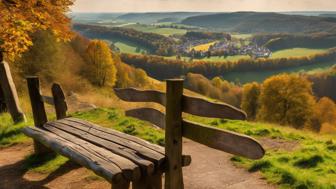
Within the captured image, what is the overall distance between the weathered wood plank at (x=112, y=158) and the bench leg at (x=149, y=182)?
1.47ft

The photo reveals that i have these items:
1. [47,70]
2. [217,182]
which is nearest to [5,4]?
[217,182]

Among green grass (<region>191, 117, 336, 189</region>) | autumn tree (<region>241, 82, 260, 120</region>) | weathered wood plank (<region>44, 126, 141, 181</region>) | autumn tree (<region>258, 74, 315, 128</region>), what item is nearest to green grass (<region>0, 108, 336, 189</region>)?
green grass (<region>191, 117, 336, 189</region>)

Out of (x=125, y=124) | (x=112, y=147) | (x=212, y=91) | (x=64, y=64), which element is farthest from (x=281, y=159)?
(x=212, y=91)

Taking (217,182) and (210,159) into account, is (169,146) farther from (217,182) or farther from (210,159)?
(210,159)

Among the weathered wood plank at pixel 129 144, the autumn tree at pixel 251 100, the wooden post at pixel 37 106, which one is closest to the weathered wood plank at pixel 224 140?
the weathered wood plank at pixel 129 144

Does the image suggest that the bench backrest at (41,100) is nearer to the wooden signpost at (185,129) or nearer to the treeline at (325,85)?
the wooden signpost at (185,129)

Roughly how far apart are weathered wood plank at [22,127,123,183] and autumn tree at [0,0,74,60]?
15.7 ft

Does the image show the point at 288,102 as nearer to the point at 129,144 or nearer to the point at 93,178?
the point at 93,178

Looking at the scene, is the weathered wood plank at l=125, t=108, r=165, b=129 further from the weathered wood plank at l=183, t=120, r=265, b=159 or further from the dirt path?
the dirt path

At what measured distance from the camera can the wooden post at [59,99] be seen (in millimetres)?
9523

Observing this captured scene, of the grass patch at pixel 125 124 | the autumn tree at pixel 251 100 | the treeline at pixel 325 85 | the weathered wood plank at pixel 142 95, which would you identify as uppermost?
the weathered wood plank at pixel 142 95

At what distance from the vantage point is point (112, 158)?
19.5 feet

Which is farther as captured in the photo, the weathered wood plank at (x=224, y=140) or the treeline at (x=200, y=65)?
the treeline at (x=200, y=65)

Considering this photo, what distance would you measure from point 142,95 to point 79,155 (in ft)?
4.97
